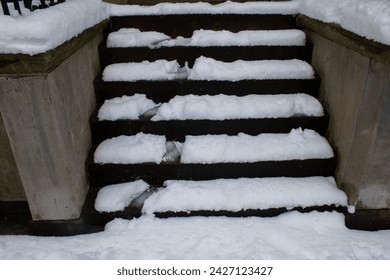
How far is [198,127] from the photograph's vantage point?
2719 millimetres

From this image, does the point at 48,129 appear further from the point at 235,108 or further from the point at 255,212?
the point at 255,212

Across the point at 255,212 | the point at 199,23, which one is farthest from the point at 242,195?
the point at 199,23

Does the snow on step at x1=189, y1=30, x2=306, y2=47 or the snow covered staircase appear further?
the snow on step at x1=189, y1=30, x2=306, y2=47

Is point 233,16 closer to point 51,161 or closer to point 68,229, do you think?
point 51,161

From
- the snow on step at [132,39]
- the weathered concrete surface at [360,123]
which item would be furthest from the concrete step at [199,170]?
the snow on step at [132,39]

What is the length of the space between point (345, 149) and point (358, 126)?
26 centimetres

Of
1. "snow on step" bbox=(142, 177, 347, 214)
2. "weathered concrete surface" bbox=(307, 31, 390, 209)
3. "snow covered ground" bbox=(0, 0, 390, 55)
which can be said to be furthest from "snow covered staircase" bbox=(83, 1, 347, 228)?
"snow covered ground" bbox=(0, 0, 390, 55)

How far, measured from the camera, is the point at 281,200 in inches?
94.3

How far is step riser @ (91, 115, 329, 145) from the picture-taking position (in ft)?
8.82

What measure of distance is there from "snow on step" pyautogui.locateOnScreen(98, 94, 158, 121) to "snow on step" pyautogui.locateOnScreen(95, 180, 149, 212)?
24.3 inches

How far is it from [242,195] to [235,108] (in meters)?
0.81

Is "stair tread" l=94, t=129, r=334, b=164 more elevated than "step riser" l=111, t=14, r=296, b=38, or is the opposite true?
"step riser" l=111, t=14, r=296, b=38

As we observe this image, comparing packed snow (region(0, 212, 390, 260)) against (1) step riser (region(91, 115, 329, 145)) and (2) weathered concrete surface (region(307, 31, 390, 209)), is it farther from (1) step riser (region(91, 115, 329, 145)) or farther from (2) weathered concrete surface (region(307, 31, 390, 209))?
(1) step riser (region(91, 115, 329, 145))
